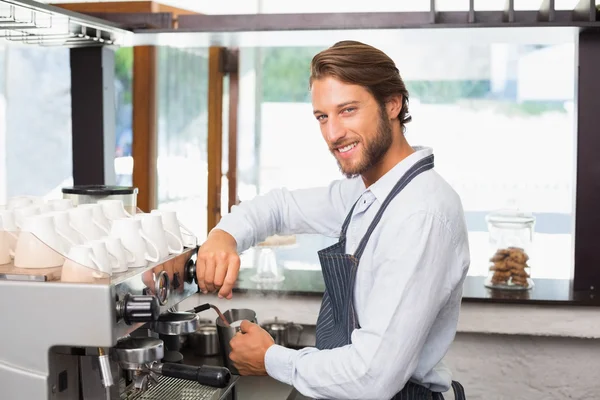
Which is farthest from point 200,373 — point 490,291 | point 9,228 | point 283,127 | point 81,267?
point 283,127

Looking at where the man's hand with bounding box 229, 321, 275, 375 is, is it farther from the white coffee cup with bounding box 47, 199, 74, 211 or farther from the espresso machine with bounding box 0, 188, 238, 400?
the white coffee cup with bounding box 47, 199, 74, 211

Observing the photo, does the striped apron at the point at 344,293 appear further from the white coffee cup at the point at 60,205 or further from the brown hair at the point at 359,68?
the white coffee cup at the point at 60,205

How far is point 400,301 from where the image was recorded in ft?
4.15

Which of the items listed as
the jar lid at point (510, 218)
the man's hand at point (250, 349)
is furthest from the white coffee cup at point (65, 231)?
the jar lid at point (510, 218)

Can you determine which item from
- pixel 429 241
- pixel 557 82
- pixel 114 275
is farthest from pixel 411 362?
pixel 557 82

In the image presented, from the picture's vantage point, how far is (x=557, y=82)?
17.8ft

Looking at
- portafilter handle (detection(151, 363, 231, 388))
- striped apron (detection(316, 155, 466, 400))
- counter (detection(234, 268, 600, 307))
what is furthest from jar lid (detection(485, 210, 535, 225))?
portafilter handle (detection(151, 363, 231, 388))

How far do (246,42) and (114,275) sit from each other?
1502mm

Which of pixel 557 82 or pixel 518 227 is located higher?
pixel 557 82

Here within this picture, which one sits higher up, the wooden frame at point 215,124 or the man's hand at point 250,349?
the wooden frame at point 215,124

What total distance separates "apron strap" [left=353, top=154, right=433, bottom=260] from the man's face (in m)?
0.07

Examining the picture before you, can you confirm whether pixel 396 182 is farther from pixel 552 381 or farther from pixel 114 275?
pixel 552 381

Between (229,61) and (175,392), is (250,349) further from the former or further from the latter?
(229,61)

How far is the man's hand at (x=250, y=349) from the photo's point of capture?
1.45 meters
